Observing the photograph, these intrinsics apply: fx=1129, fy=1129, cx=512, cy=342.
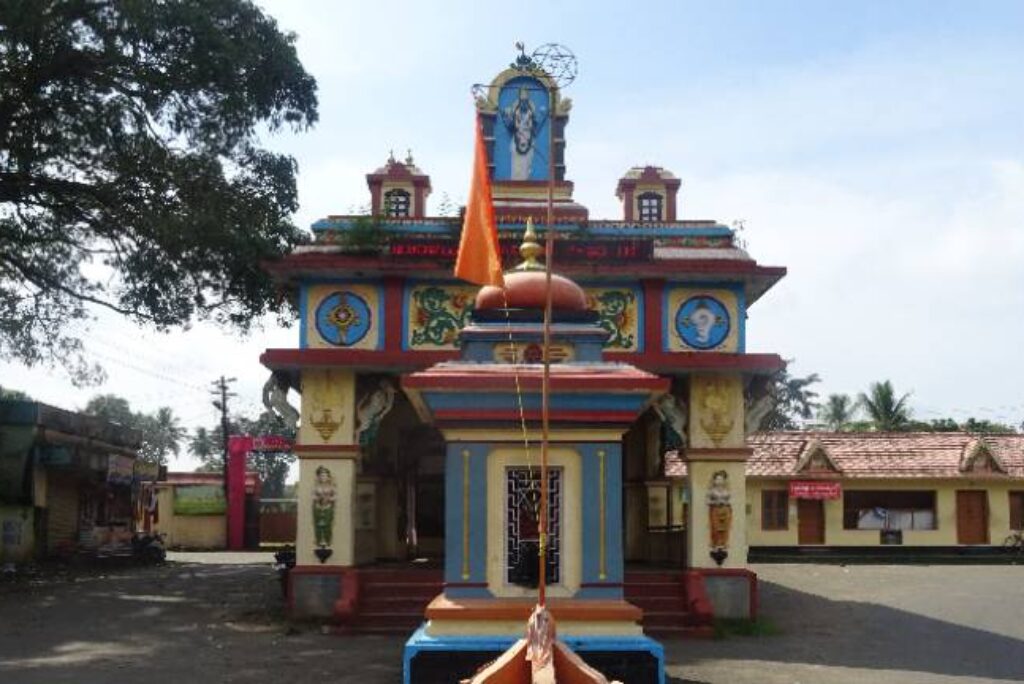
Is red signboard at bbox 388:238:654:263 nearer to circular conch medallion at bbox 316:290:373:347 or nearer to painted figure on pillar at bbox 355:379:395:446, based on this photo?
circular conch medallion at bbox 316:290:373:347

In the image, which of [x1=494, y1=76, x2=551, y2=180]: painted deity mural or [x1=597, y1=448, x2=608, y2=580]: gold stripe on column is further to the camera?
[x1=494, y1=76, x2=551, y2=180]: painted deity mural

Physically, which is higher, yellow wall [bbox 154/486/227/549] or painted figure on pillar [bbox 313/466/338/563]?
painted figure on pillar [bbox 313/466/338/563]

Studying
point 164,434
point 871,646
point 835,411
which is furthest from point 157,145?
point 164,434

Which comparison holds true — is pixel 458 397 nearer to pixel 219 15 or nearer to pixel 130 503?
pixel 219 15

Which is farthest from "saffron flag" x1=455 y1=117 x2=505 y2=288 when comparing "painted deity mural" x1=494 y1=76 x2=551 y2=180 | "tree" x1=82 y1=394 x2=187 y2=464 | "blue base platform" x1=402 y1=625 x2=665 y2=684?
"tree" x1=82 y1=394 x2=187 y2=464

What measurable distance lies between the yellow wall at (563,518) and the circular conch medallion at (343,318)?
6.63 meters

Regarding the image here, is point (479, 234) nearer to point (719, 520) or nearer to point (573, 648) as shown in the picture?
point (573, 648)

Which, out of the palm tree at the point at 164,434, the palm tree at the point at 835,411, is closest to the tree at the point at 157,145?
the palm tree at the point at 835,411

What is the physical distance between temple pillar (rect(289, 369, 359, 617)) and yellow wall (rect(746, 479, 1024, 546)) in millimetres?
19065

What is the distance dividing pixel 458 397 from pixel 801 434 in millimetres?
26737

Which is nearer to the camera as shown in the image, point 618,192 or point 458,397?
point 458,397

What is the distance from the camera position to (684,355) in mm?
15930

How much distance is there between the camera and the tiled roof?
32.8 meters

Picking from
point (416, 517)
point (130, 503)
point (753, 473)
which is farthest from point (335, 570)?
point (130, 503)
